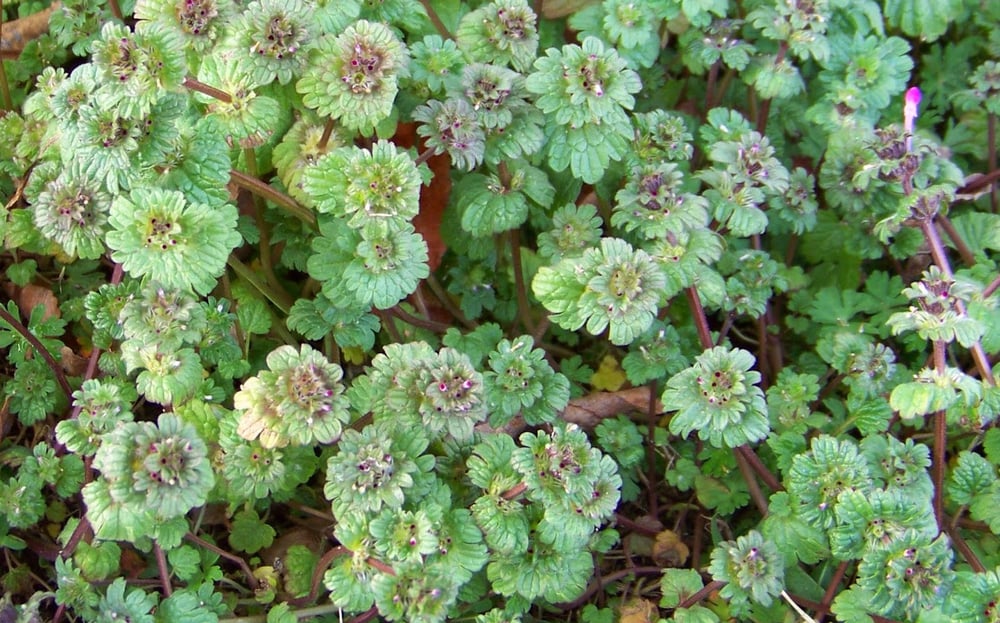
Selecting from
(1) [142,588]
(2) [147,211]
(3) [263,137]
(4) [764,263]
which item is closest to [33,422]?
(1) [142,588]

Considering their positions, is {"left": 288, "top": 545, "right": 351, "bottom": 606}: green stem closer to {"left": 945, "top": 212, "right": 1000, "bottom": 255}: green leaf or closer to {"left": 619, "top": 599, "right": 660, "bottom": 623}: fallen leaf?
{"left": 619, "top": 599, "right": 660, "bottom": 623}: fallen leaf

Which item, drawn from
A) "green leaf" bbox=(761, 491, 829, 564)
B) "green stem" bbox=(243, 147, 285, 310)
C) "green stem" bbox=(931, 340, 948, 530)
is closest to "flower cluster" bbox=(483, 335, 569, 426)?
"green leaf" bbox=(761, 491, 829, 564)

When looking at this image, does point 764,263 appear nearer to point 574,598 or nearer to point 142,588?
point 574,598

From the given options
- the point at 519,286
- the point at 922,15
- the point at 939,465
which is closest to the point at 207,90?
the point at 519,286

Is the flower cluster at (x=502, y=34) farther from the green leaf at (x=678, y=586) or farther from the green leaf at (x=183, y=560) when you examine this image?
the green leaf at (x=183, y=560)

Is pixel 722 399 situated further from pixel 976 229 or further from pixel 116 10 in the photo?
pixel 116 10

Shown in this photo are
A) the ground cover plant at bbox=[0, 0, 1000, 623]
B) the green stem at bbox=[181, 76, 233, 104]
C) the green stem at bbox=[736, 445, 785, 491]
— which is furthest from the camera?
the green stem at bbox=[736, 445, 785, 491]
